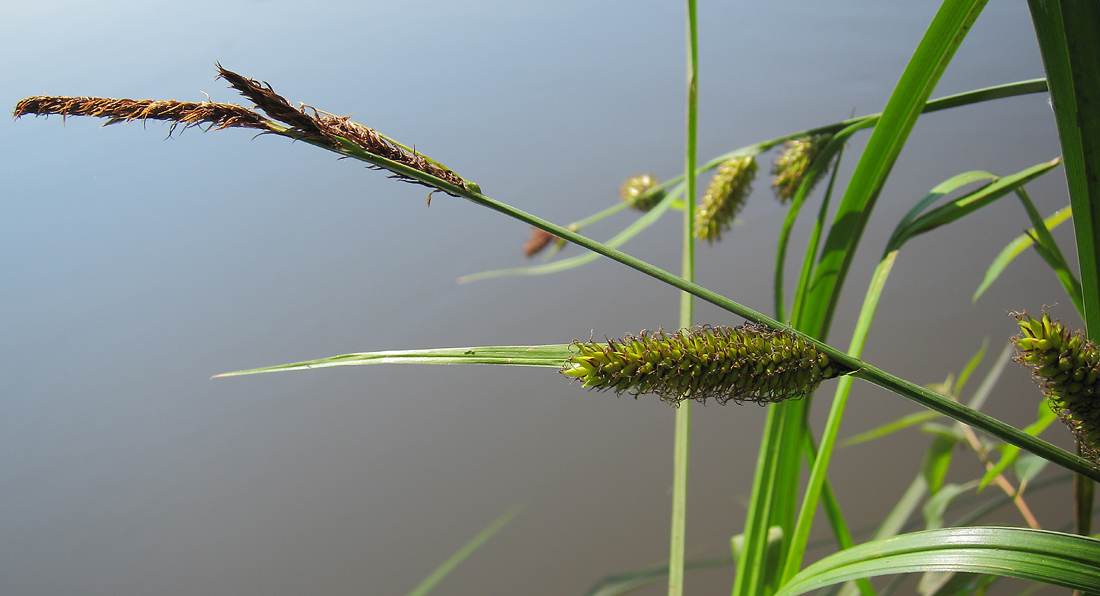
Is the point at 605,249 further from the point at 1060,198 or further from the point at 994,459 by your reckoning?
the point at 1060,198

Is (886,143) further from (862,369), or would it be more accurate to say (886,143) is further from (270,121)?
(270,121)

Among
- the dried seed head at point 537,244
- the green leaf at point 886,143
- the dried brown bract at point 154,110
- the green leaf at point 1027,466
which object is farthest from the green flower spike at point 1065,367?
the dried seed head at point 537,244

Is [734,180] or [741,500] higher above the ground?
[734,180]

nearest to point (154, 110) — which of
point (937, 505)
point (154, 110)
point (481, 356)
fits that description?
point (154, 110)

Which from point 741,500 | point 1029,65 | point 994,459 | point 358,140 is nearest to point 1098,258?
point 358,140

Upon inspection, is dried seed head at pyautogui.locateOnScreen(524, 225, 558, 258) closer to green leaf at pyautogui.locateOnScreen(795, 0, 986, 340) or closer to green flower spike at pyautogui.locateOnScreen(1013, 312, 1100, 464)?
green leaf at pyautogui.locateOnScreen(795, 0, 986, 340)

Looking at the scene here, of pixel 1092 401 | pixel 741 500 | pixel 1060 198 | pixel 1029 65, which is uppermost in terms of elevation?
pixel 1029 65
